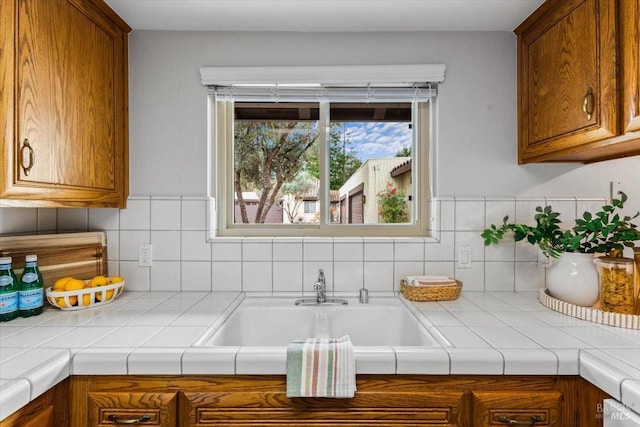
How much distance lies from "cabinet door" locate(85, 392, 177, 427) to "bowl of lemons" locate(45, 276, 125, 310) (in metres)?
0.53

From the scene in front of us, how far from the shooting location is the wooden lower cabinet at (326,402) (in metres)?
1.02

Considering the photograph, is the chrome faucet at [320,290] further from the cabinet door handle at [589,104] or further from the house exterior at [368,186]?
the cabinet door handle at [589,104]

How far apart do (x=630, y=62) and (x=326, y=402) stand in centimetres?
143

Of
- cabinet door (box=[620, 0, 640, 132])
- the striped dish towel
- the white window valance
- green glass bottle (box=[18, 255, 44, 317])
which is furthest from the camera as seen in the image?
the white window valance

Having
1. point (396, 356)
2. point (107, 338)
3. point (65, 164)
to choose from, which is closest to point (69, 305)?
point (107, 338)

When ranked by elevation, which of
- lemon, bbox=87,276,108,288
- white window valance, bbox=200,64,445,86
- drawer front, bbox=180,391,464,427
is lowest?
drawer front, bbox=180,391,464,427

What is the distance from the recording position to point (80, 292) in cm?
141

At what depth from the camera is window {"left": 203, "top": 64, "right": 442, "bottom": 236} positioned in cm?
185

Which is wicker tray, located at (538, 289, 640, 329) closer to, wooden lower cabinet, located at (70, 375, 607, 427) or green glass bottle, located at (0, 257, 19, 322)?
wooden lower cabinet, located at (70, 375, 607, 427)

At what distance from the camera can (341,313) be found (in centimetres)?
160

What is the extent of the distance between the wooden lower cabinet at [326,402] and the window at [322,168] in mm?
902

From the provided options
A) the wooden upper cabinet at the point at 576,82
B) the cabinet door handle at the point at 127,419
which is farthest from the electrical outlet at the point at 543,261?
the cabinet door handle at the point at 127,419

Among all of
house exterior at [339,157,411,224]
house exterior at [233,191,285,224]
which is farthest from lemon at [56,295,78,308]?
house exterior at [339,157,411,224]

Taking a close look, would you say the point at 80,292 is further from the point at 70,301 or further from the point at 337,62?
the point at 337,62
